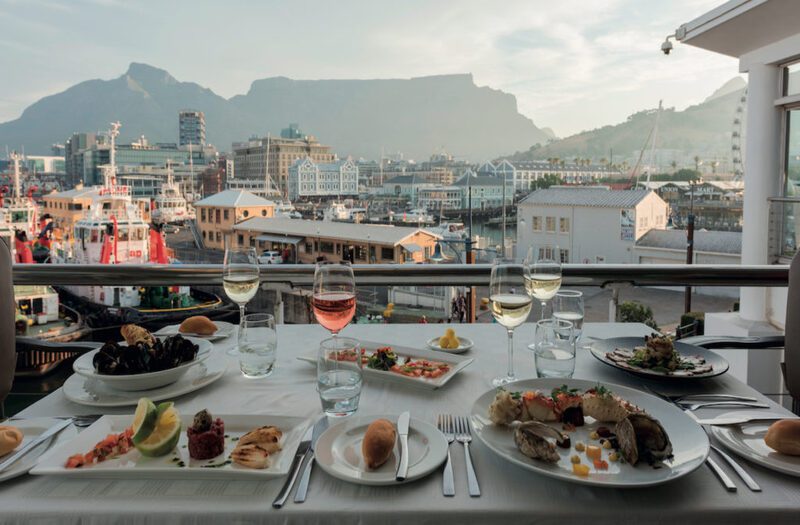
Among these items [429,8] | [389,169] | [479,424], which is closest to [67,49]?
[389,169]

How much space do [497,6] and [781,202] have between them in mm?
19022

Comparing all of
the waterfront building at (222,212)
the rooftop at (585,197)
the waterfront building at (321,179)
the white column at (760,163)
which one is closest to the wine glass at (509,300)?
the white column at (760,163)

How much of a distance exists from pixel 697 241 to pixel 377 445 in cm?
1171

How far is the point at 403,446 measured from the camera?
71 cm

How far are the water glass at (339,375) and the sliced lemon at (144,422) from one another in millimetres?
229

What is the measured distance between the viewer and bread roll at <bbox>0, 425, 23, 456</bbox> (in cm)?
72

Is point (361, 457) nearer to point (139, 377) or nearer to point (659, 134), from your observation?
point (139, 377)

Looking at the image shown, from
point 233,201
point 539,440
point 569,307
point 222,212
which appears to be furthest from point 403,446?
point 233,201

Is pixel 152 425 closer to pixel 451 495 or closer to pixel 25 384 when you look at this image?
pixel 451 495

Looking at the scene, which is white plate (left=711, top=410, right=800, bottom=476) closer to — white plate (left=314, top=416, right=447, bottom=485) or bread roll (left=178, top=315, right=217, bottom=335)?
white plate (left=314, top=416, right=447, bottom=485)

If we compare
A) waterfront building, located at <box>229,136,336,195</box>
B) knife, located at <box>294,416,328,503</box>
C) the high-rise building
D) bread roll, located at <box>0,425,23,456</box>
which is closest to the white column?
knife, located at <box>294,416,328,503</box>

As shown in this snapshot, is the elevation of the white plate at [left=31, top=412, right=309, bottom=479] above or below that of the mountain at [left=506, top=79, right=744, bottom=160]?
below

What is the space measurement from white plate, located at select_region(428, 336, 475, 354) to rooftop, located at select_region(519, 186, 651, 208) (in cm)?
672

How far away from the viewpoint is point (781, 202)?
561cm
